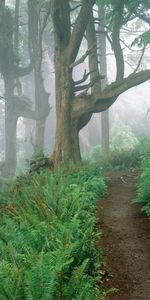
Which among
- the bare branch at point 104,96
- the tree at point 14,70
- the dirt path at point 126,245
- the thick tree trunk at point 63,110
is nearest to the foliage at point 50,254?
the dirt path at point 126,245

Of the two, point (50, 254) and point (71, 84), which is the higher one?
point (71, 84)

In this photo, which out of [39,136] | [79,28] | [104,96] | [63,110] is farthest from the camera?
[39,136]

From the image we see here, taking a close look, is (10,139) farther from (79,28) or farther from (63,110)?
(79,28)

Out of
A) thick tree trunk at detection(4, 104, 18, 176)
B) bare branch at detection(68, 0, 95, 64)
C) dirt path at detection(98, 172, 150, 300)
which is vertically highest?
bare branch at detection(68, 0, 95, 64)

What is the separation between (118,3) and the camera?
16.5m

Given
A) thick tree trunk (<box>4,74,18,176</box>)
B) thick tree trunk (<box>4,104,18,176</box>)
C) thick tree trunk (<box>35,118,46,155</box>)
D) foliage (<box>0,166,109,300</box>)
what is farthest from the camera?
thick tree trunk (<box>4,74,18,176</box>)

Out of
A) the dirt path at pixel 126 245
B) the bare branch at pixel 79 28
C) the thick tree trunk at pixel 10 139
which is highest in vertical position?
the bare branch at pixel 79 28

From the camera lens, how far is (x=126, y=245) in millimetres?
6879

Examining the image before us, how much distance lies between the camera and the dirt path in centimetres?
543

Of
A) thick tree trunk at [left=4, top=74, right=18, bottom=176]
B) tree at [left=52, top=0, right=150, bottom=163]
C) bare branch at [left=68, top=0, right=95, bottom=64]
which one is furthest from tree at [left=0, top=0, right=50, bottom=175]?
bare branch at [left=68, top=0, right=95, bottom=64]

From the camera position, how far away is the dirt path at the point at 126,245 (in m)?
5.43

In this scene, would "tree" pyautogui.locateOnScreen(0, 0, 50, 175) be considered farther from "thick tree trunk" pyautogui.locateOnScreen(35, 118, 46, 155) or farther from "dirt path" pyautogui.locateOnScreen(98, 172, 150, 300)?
"dirt path" pyautogui.locateOnScreen(98, 172, 150, 300)

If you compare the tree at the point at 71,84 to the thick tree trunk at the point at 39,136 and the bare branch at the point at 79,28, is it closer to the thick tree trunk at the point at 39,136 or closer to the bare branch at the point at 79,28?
the bare branch at the point at 79,28

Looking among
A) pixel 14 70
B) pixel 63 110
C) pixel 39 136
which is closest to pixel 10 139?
pixel 39 136
